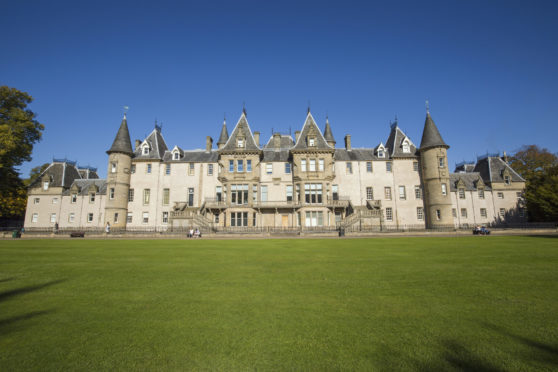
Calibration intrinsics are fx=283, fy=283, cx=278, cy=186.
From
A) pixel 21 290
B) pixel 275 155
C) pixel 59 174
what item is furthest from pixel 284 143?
pixel 21 290

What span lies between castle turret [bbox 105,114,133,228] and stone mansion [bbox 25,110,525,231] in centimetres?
14

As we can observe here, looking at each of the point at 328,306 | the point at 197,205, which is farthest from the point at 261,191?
the point at 328,306

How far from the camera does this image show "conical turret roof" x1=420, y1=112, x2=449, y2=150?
4257 cm

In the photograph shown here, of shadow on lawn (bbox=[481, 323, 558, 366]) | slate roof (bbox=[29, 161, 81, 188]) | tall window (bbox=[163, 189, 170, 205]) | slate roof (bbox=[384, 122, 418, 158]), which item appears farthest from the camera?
slate roof (bbox=[29, 161, 81, 188])

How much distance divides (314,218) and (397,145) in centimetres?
1890

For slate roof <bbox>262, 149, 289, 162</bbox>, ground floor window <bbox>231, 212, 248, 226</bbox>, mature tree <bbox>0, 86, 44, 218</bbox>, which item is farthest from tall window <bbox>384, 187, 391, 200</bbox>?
mature tree <bbox>0, 86, 44, 218</bbox>

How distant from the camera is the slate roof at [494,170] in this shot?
46.2m

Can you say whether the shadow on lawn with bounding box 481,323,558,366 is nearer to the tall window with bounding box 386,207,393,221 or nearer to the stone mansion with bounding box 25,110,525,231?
the stone mansion with bounding box 25,110,525,231

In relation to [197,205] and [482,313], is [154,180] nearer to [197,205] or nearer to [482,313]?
[197,205]

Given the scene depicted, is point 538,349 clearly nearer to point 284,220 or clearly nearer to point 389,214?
point 284,220

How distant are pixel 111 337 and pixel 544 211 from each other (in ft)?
173

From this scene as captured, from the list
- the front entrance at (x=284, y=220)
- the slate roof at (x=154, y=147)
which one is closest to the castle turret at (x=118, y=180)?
the slate roof at (x=154, y=147)

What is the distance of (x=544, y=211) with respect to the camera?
39312mm

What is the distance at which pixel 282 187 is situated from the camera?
43.3 metres
